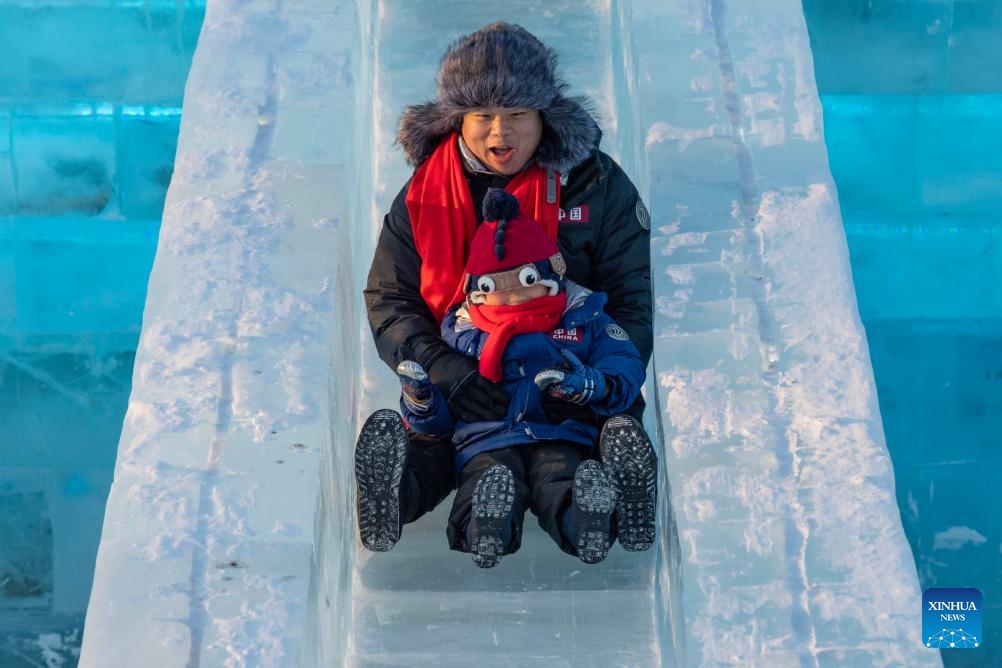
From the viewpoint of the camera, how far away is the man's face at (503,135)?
296cm

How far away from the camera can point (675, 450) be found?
2.71m

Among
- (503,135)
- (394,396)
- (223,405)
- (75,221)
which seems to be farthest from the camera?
(75,221)

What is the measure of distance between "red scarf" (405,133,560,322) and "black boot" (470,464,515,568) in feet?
1.47

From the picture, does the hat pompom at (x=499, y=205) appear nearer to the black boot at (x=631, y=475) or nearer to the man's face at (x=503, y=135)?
the man's face at (x=503, y=135)

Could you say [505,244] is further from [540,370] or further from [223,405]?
[223,405]

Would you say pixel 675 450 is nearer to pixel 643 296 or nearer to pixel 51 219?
pixel 643 296

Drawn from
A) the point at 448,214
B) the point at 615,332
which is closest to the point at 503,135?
the point at 448,214

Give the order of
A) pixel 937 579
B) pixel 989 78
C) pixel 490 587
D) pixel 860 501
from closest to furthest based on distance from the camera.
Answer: pixel 860 501 → pixel 490 587 → pixel 937 579 → pixel 989 78

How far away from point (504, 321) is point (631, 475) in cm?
37

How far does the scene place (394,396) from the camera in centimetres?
336

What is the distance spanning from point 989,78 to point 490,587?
3477 mm

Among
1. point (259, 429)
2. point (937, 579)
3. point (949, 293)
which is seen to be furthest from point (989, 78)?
point (259, 429)

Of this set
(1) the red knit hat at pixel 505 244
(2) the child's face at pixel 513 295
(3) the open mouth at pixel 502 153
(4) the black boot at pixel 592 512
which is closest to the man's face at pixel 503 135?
(3) the open mouth at pixel 502 153

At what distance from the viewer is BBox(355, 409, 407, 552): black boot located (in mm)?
2670
